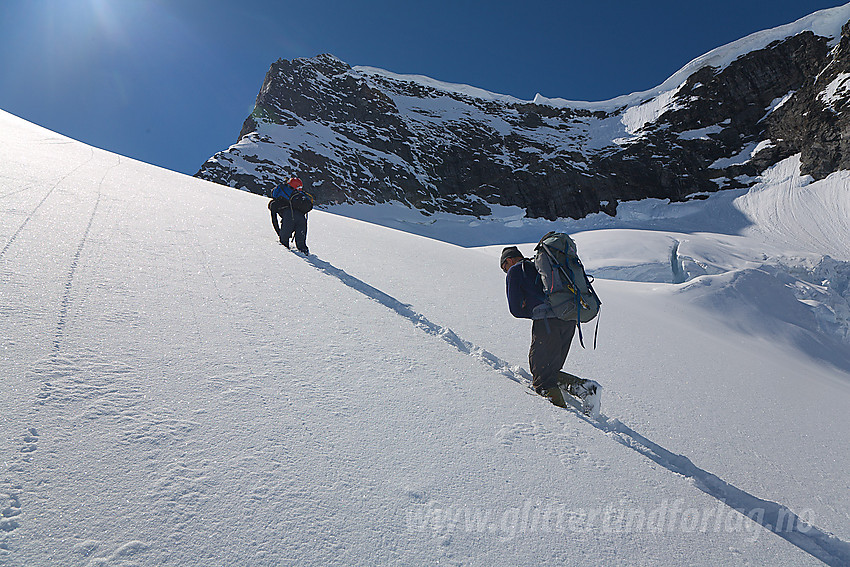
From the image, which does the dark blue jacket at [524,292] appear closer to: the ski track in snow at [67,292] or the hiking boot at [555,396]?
the hiking boot at [555,396]

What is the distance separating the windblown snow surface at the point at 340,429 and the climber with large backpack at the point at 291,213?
47.3 inches

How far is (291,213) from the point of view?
243 inches

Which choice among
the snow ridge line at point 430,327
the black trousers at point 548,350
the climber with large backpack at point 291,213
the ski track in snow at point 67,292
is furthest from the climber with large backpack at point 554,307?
the climber with large backpack at point 291,213

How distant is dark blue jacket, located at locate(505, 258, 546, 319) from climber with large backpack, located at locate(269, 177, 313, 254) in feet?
13.2

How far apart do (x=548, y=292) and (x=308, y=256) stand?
13.5 ft

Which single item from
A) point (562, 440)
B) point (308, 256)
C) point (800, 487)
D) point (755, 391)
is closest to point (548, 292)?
point (562, 440)

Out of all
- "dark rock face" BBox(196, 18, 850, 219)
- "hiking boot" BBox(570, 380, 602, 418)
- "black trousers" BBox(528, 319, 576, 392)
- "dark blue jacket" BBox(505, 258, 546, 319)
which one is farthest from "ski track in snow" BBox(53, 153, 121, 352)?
"dark rock face" BBox(196, 18, 850, 219)

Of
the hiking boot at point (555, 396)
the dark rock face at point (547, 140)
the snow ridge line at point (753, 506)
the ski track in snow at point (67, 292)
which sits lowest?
the snow ridge line at point (753, 506)

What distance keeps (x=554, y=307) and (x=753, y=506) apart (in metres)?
1.42

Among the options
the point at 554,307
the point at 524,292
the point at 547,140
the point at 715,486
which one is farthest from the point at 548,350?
the point at 547,140

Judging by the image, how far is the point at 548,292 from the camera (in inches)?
107

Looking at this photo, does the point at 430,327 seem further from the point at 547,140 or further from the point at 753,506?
the point at 547,140

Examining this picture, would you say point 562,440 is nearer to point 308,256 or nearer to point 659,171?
point 308,256

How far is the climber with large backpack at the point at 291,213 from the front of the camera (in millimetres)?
6082
